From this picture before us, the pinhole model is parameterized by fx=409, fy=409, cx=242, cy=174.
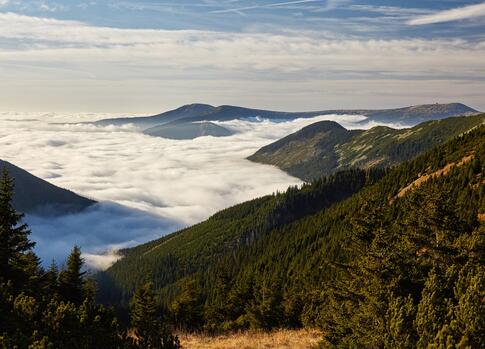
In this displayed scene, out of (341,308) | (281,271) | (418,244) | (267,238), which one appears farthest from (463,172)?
(267,238)

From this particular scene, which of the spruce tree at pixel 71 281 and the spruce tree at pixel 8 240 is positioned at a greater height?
the spruce tree at pixel 8 240

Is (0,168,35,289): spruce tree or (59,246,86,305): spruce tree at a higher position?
(0,168,35,289): spruce tree

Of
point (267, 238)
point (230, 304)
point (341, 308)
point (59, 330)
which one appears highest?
point (59, 330)

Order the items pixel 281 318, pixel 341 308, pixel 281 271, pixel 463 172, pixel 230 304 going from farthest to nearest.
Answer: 1. pixel 281 271
2. pixel 463 172
3. pixel 230 304
4. pixel 281 318
5. pixel 341 308

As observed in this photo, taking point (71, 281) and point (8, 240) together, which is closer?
point (8, 240)

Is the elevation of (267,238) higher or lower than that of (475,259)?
lower

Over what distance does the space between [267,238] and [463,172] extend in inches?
4112

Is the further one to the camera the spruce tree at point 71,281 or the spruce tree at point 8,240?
the spruce tree at point 71,281

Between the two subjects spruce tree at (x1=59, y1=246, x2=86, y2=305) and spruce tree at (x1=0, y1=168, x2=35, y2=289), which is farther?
spruce tree at (x1=59, y1=246, x2=86, y2=305)

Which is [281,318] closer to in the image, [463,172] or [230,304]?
[230,304]

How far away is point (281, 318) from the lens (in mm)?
64250

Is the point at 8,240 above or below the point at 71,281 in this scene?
above

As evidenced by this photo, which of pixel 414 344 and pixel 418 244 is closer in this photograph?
pixel 414 344

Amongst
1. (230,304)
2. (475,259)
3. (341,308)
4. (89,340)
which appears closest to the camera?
(89,340)
